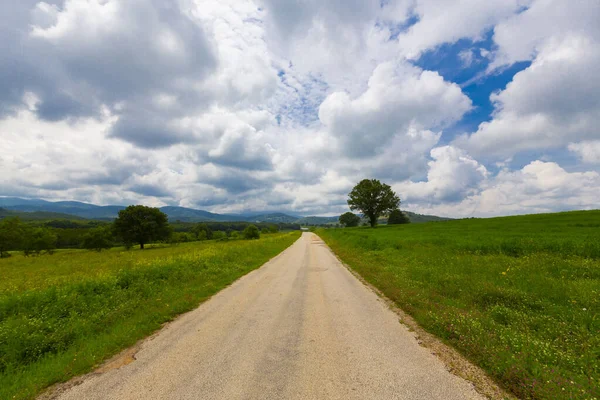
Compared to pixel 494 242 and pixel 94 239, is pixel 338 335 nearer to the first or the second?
pixel 494 242

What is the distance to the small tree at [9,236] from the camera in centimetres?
5816

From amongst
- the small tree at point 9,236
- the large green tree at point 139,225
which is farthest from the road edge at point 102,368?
the small tree at point 9,236

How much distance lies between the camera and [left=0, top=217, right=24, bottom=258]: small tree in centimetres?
5816

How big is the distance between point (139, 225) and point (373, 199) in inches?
2676

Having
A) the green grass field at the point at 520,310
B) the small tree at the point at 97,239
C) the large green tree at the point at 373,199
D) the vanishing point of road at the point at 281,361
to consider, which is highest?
the large green tree at the point at 373,199

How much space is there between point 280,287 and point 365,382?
353 inches

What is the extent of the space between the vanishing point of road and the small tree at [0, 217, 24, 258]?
81183 mm

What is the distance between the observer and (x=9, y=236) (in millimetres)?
58812

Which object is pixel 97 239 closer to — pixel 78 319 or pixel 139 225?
pixel 139 225

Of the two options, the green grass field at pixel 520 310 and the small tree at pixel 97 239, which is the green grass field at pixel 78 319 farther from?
the small tree at pixel 97 239

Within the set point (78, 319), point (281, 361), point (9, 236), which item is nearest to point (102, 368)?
point (78, 319)

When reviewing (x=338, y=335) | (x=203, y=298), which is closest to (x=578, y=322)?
(x=338, y=335)

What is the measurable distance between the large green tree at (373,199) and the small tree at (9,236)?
89783mm

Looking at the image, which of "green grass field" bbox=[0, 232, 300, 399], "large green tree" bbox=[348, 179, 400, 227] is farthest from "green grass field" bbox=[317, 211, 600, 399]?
"large green tree" bbox=[348, 179, 400, 227]
